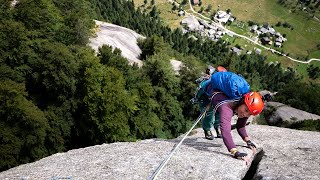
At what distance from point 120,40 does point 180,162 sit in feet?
217

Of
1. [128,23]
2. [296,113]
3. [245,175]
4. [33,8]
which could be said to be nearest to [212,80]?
[245,175]

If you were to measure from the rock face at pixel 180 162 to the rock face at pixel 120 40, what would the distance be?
53.7 m

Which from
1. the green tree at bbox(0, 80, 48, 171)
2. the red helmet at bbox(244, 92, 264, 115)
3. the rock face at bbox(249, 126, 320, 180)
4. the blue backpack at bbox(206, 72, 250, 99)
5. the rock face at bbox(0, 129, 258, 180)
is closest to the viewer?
the red helmet at bbox(244, 92, 264, 115)

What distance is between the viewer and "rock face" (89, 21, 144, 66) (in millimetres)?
70500

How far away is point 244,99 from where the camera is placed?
37.2 ft

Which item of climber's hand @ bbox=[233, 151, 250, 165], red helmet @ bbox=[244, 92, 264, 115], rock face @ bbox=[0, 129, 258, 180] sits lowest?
rock face @ bbox=[0, 129, 258, 180]

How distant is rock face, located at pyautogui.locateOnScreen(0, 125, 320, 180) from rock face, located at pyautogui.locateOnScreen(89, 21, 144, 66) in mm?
53737

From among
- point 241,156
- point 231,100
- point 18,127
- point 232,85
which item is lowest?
point 18,127

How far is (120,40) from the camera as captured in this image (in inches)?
3019

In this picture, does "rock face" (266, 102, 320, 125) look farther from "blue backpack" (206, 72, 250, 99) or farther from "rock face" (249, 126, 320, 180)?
"blue backpack" (206, 72, 250, 99)

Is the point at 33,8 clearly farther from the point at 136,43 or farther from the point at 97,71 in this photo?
the point at 136,43

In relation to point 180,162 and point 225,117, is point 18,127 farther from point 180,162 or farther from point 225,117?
point 225,117

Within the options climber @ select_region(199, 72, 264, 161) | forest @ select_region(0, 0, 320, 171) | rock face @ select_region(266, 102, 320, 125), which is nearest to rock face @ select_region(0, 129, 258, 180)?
climber @ select_region(199, 72, 264, 161)

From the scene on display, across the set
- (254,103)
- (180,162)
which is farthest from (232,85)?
(180,162)
